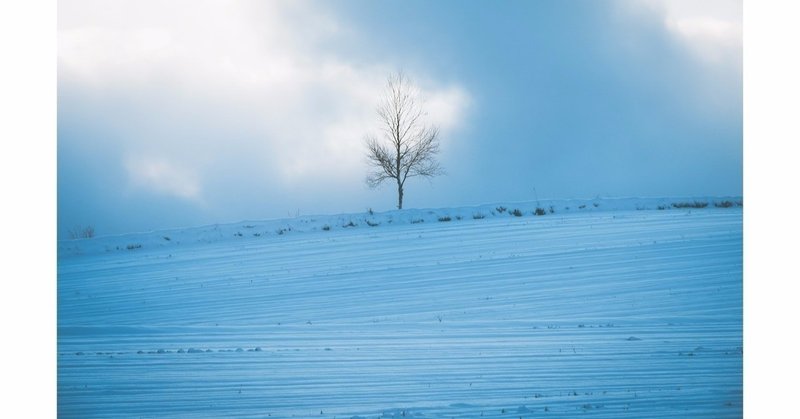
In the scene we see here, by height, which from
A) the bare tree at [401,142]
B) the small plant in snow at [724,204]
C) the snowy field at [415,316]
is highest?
the bare tree at [401,142]

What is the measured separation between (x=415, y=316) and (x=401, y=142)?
2.57 metres

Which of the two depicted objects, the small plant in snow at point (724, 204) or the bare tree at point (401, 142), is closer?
the bare tree at point (401, 142)

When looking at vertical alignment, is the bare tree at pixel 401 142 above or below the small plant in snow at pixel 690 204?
above

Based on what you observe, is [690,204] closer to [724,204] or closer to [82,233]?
[724,204]

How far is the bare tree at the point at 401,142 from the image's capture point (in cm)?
698

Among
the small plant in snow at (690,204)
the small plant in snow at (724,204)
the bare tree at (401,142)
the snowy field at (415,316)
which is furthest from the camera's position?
the small plant in snow at (690,204)

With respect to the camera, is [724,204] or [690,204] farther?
[690,204]

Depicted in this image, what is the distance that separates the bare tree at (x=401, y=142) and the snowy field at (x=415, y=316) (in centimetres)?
79

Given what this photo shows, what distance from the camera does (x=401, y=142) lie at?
7.55m

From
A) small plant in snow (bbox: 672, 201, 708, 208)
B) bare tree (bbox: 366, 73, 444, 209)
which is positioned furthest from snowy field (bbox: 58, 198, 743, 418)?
bare tree (bbox: 366, 73, 444, 209)

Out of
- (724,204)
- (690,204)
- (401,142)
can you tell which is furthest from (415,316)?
(690,204)

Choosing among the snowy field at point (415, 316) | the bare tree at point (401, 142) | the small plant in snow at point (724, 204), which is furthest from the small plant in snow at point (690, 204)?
the bare tree at point (401, 142)

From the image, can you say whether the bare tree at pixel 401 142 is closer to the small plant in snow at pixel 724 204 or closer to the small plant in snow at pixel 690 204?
the small plant in snow at pixel 724 204
